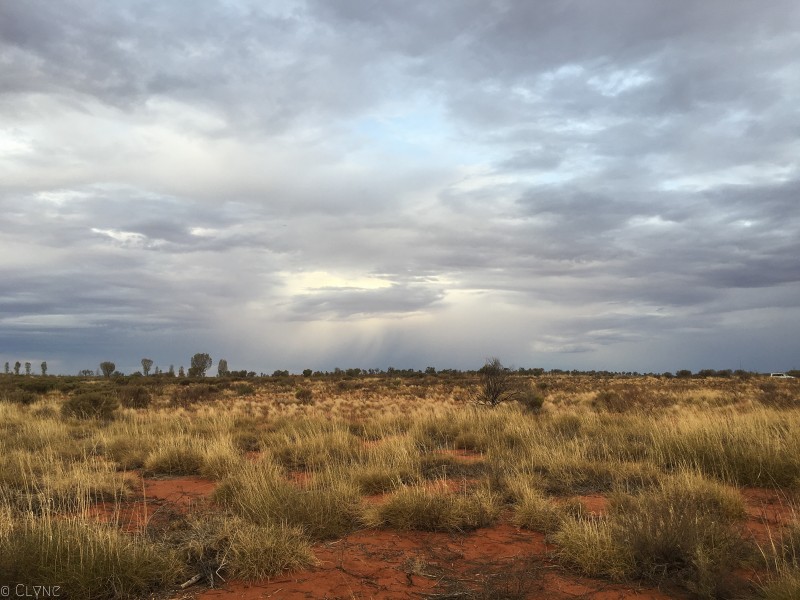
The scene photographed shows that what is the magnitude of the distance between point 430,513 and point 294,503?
1.89 metres

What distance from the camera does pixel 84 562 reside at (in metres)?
5.27

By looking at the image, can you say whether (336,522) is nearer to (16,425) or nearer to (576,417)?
(576,417)

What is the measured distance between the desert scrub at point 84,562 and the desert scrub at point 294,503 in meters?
1.44

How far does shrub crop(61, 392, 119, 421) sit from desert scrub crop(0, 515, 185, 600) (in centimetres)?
1678

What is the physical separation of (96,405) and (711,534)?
23418 mm

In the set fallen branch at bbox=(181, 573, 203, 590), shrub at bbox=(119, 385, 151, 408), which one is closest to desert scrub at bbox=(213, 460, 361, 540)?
fallen branch at bbox=(181, 573, 203, 590)

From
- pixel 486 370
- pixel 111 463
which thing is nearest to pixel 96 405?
pixel 111 463

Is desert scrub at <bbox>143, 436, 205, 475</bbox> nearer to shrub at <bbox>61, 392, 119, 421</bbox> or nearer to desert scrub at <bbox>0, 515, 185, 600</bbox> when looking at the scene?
desert scrub at <bbox>0, 515, 185, 600</bbox>

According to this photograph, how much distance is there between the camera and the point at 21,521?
20.6 ft

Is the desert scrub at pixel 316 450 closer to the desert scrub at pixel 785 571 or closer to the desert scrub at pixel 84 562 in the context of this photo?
the desert scrub at pixel 84 562

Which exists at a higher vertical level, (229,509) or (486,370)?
(486,370)

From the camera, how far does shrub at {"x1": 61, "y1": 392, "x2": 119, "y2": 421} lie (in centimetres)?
2114

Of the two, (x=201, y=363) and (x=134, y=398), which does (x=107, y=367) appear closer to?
(x=201, y=363)

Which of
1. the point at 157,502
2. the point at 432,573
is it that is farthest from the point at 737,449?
the point at 157,502
